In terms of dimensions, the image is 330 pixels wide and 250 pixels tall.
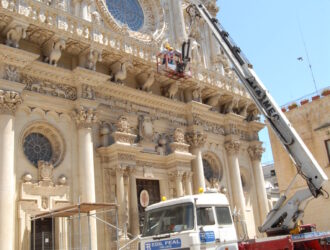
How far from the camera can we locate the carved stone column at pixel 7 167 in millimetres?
14859

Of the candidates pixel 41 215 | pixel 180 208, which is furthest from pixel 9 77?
pixel 180 208

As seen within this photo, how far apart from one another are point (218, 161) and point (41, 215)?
491 inches

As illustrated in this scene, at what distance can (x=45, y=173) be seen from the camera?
17.1m

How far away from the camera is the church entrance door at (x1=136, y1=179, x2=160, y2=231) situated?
20.3m

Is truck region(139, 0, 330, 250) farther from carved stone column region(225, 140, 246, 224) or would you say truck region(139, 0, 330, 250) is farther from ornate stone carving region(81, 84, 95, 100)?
carved stone column region(225, 140, 246, 224)

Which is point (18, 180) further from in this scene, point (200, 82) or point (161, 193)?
point (200, 82)

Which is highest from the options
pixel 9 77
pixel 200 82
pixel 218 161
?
pixel 200 82

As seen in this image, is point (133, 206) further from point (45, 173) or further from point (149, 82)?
point (149, 82)

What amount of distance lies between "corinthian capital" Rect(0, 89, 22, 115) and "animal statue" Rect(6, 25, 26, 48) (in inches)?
81.4

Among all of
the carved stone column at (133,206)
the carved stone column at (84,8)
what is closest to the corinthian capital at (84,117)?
the carved stone column at (133,206)

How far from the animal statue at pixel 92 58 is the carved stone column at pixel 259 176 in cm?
1269

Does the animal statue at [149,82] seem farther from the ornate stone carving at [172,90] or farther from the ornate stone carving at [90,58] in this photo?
the ornate stone carving at [90,58]

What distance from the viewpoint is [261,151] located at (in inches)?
1099

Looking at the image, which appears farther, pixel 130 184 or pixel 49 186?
pixel 130 184
